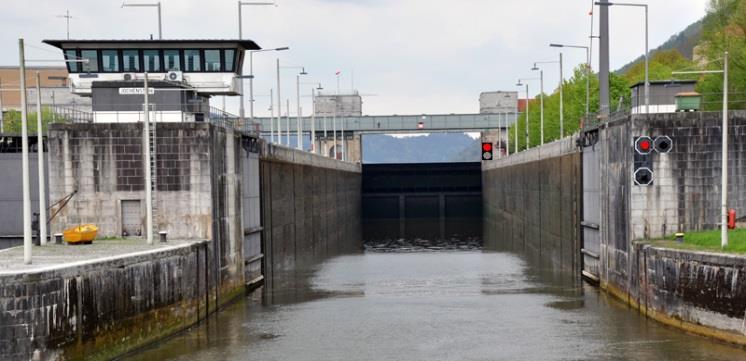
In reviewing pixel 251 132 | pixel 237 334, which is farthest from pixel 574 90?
pixel 237 334

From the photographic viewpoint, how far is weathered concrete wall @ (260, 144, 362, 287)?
51875 mm

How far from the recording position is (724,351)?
26.9 metres

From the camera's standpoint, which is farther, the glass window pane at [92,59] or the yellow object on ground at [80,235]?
the glass window pane at [92,59]

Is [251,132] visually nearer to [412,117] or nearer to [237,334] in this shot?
[237,334]

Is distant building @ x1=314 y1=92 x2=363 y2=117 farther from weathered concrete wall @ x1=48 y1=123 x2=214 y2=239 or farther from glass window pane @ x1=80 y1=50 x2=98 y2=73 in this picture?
weathered concrete wall @ x1=48 y1=123 x2=214 y2=239

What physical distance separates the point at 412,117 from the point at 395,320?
91058 millimetres

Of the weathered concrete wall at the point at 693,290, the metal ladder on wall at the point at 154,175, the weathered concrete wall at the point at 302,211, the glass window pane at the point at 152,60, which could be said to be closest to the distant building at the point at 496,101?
the weathered concrete wall at the point at 302,211

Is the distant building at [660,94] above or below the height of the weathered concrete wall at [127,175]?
above

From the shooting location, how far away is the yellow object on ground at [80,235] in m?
33.3

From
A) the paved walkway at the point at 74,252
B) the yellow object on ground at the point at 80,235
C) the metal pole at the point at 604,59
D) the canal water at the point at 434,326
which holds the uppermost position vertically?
the metal pole at the point at 604,59

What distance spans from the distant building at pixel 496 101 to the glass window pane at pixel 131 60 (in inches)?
3930

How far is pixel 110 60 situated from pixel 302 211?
2120 centimetres

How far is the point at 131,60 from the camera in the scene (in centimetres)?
4928

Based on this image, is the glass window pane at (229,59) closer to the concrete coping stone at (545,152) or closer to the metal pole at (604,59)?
the concrete coping stone at (545,152)
